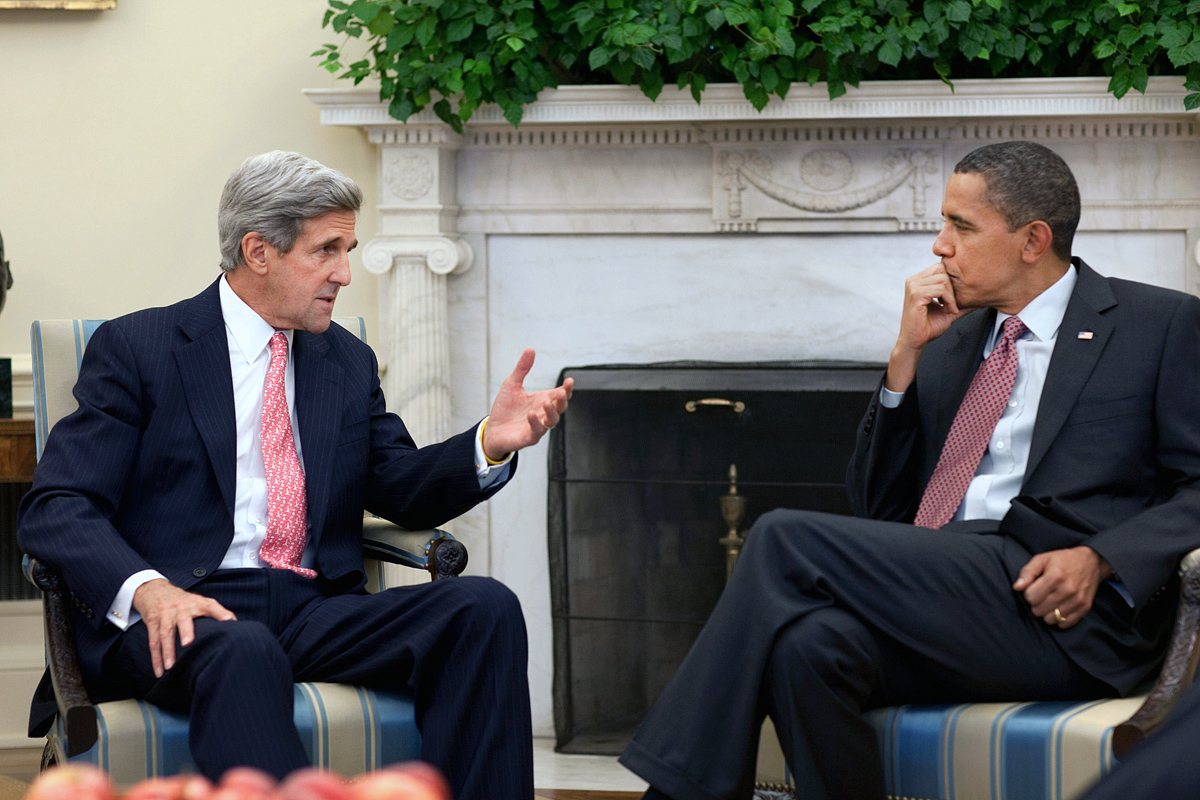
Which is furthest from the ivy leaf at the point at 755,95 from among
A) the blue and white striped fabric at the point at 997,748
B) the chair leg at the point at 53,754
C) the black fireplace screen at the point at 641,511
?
the chair leg at the point at 53,754

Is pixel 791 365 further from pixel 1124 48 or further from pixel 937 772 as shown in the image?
pixel 937 772

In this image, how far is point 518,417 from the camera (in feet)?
6.12

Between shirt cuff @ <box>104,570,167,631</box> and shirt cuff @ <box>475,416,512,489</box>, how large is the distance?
49 cm

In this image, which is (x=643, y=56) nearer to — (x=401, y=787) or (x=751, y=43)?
(x=751, y=43)

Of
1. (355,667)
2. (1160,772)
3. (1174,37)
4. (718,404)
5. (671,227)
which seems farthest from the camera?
(671,227)

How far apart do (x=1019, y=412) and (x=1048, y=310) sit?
17cm

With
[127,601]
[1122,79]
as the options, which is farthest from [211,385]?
[1122,79]

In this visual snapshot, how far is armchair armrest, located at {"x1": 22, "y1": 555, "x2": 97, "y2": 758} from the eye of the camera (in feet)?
5.04

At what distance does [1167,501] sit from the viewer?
67.5 inches

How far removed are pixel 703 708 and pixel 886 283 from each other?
1.60m

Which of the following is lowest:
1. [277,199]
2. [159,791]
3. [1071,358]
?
[159,791]

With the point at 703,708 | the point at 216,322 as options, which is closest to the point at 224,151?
the point at 216,322

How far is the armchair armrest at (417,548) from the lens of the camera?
6.16ft

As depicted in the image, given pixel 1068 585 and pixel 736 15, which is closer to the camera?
pixel 1068 585
